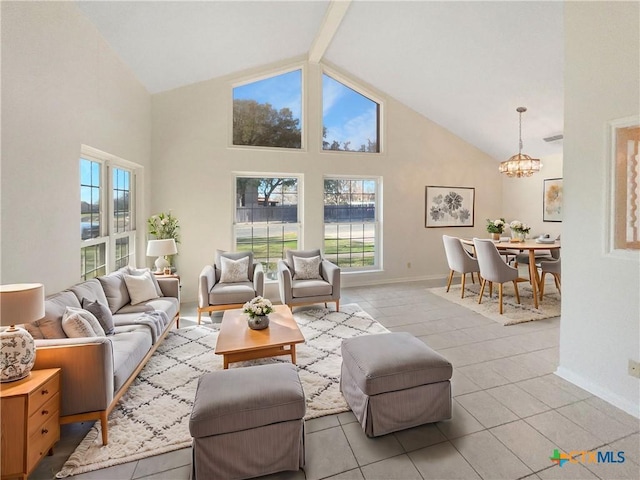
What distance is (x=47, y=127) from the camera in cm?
251

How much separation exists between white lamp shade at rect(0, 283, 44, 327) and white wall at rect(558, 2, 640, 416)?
3.87 meters

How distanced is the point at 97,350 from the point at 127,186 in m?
3.16

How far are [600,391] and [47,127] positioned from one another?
4808 mm

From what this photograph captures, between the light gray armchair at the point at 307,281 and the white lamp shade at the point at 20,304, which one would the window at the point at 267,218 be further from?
the white lamp shade at the point at 20,304

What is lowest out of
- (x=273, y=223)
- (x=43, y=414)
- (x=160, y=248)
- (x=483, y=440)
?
(x=483, y=440)

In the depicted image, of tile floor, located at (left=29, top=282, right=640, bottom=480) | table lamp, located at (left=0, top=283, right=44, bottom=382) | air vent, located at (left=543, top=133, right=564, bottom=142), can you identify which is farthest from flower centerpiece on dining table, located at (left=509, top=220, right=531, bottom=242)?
table lamp, located at (left=0, top=283, right=44, bottom=382)

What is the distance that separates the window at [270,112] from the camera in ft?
17.5

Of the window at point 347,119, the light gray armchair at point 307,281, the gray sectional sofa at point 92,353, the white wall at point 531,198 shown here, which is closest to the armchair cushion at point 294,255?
the light gray armchair at point 307,281

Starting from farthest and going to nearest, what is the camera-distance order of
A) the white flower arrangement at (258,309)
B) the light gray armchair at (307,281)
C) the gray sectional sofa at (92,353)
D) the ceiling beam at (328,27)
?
the light gray armchair at (307,281), the ceiling beam at (328,27), the white flower arrangement at (258,309), the gray sectional sofa at (92,353)

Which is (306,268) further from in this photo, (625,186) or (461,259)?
(625,186)

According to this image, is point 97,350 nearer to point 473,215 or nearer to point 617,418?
point 617,418

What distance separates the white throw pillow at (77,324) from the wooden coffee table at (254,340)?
0.92 m

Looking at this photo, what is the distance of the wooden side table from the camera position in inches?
63.0

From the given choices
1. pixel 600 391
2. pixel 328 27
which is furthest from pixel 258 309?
pixel 328 27
